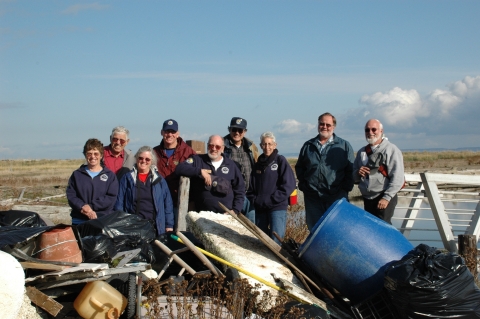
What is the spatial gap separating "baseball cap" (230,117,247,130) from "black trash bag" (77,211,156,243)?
5.36 ft

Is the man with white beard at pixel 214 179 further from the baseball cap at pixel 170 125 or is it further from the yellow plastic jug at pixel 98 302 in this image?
the yellow plastic jug at pixel 98 302

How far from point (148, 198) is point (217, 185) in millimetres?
764

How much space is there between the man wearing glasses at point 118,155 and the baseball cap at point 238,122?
1.25 meters

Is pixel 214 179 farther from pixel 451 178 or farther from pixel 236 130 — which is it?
pixel 451 178

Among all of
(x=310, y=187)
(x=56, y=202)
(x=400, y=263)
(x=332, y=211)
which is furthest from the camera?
(x=56, y=202)

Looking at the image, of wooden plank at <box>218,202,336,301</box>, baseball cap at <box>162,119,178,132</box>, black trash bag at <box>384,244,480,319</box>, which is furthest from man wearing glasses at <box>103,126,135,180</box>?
black trash bag at <box>384,244,480,319</box>

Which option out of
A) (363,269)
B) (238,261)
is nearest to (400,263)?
(363,269)

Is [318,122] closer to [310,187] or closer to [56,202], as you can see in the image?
[310,187]

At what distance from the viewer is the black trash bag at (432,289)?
14.9 feet

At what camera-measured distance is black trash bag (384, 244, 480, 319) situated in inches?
179

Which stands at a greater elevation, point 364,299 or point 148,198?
point 148,198

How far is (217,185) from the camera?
6.24 metres

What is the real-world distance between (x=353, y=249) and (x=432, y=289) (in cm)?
79

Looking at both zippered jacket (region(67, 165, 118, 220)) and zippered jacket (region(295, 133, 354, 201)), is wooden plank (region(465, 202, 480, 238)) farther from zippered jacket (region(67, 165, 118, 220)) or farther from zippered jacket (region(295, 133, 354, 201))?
zippered jacket (region(67, 165, 118, 220))
